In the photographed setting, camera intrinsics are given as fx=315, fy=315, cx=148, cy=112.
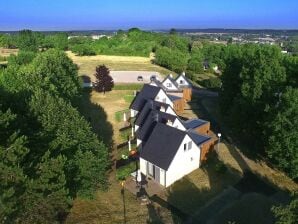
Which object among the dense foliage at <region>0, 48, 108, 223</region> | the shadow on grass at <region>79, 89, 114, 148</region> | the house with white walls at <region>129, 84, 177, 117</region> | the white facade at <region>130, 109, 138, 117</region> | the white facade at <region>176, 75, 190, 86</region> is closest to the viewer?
the dense foliage at <region>0, 48, 108, 223</region>

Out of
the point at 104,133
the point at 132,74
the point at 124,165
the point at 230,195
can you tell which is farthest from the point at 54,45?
the point at 230,195

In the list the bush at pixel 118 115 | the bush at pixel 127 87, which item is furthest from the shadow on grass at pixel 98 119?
the bush at pixel 127 87

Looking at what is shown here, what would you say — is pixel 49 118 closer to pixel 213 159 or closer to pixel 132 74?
pixel 213 159

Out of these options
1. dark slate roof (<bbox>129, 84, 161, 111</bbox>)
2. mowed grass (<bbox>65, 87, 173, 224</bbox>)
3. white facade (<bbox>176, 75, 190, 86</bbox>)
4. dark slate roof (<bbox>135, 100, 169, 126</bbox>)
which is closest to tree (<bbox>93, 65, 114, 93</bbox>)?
white facade (<bbox>176, 75, 190, 86</bbox>)

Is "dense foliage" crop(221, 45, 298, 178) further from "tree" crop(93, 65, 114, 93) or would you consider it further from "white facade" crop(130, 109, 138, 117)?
"tree" crop(93, 65, 114, 93)

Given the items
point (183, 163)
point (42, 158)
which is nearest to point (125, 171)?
point (183, 163)

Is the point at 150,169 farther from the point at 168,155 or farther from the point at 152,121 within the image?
the point at 152,121
